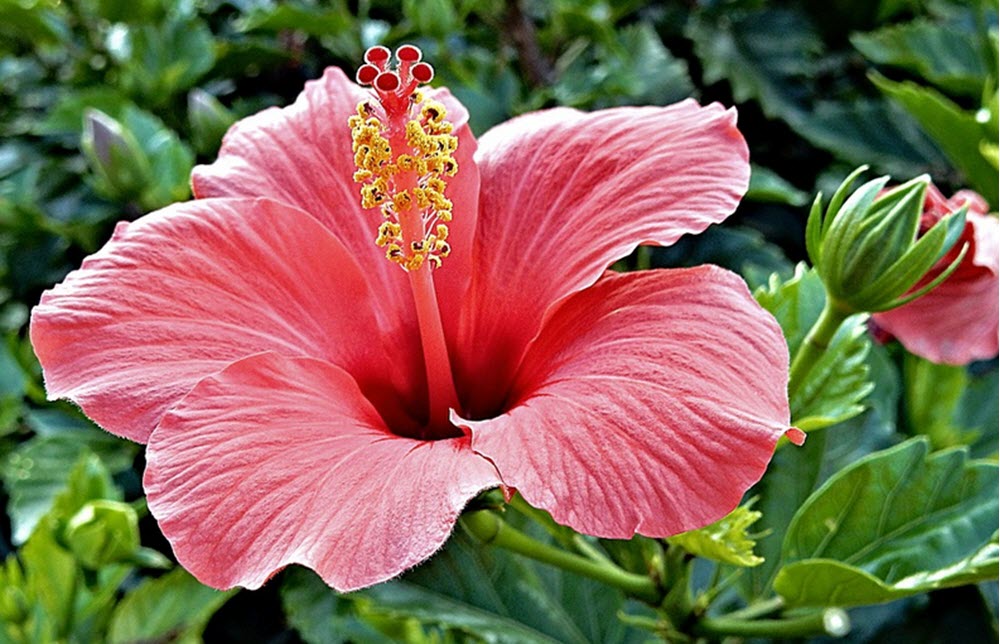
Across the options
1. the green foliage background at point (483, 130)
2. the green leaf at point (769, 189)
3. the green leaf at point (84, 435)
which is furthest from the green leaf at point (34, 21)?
the green leaf at point (769, 189)

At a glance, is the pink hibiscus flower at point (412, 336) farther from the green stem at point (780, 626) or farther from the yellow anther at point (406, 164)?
the green stem at point (780, 626)

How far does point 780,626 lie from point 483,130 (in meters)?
0.77

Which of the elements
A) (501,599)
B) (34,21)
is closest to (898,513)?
(501,599)

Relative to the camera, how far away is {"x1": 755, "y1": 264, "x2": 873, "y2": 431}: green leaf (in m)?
0.84

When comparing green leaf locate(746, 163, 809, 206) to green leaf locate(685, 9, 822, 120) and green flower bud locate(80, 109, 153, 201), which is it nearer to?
green leaf locate(685, 9, 822, 120)

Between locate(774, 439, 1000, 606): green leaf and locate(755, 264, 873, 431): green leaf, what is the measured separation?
59 millimetres

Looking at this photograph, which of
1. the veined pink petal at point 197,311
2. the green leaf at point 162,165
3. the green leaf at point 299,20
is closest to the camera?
the veined pink petal at point 197,311

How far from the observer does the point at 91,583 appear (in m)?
1.14

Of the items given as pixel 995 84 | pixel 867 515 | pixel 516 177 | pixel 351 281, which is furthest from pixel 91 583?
pixel 995 84

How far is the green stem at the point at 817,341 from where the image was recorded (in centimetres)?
77

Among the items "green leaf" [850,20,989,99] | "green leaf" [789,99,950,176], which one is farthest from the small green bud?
"green leaf" [850,20,989,99]

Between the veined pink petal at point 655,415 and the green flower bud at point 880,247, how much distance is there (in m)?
0.13

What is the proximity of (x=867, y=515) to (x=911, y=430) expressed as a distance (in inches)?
14.2

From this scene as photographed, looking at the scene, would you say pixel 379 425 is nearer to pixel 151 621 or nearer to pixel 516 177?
pixel 516 177
